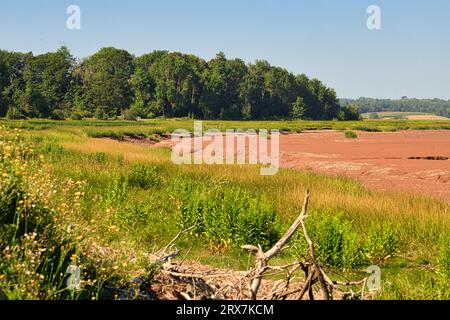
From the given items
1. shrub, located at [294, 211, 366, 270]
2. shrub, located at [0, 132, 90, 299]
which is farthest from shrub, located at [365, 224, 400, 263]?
shrub, located at [0, 132, 90, 299]

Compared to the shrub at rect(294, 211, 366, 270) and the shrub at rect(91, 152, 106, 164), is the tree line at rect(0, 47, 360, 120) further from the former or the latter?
the shrub at rect(294, 211, 366, 270)

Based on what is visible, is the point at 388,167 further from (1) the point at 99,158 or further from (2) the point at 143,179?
(2) the point at 143,179

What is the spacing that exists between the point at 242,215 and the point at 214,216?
0.68 metres

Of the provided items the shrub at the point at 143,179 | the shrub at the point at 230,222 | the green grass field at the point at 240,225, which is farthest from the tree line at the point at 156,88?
the shrub at the point at 230,222

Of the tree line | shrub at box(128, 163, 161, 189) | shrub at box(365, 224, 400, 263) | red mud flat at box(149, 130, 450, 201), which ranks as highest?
the tree line

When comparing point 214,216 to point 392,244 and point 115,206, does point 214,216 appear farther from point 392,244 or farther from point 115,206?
point 392,244

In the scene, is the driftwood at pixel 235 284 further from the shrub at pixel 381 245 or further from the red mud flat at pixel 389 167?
the red mud flat at pixel 389 167

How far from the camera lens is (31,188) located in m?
5.89

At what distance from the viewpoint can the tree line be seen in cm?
9544

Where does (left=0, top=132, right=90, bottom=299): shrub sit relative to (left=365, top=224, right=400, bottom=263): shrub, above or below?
above

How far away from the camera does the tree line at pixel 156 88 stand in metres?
95.4

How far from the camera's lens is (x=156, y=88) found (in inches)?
4274

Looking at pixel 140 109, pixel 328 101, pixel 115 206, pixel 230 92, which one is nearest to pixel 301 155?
pixel 115 206

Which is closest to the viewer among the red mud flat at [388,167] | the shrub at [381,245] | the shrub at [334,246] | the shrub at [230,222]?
the shrub at [334,246]
